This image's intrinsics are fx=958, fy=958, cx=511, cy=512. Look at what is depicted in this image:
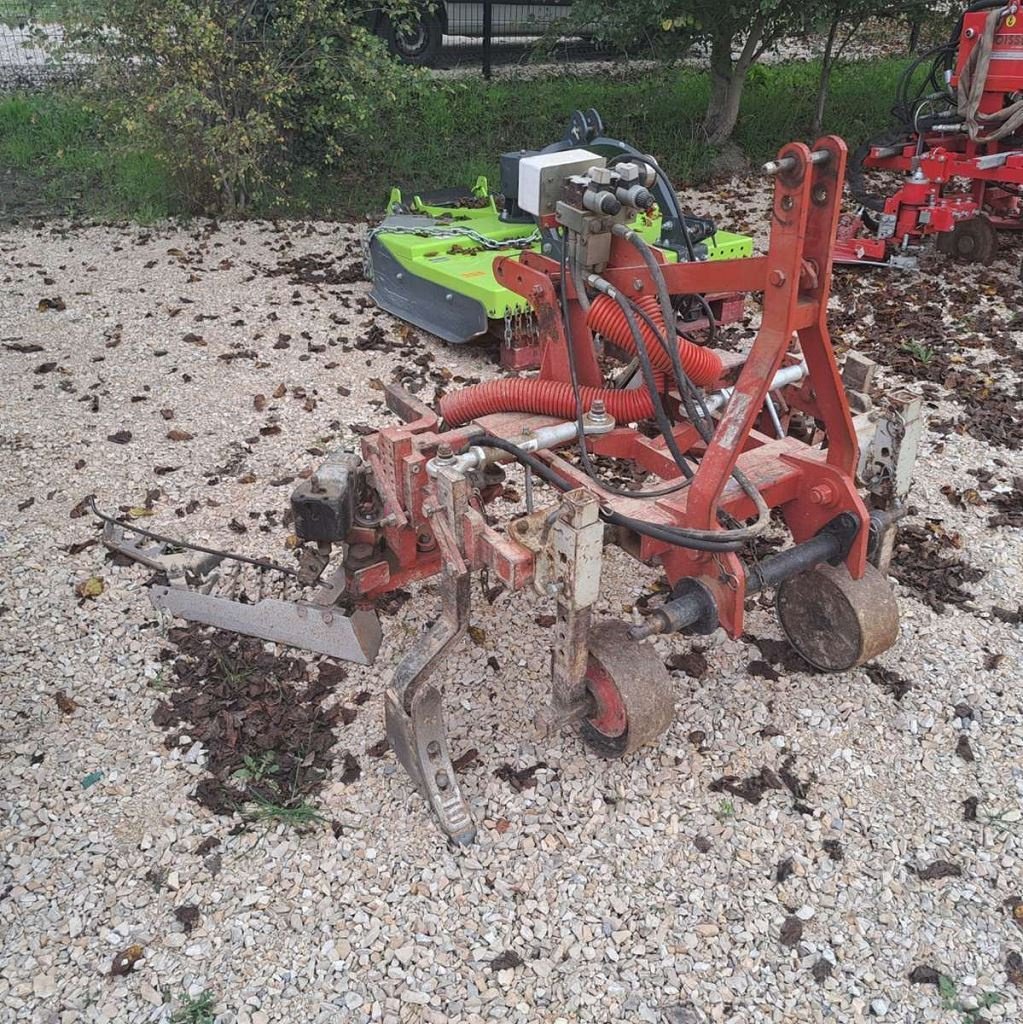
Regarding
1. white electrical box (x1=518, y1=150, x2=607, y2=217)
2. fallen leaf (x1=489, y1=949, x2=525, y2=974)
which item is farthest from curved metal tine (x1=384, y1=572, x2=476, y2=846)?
white electrical box (x1=518, y1=150, x2=607, y2=217)

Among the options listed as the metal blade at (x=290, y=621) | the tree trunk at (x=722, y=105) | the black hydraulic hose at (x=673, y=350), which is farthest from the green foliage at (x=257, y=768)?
the tree trunk at (x=722, y=105)

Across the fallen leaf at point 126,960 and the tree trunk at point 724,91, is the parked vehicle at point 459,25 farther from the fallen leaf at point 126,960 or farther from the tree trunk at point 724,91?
the fallen leaf at point 126,960

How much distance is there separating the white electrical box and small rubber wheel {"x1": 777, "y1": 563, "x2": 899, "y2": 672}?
4.99ft

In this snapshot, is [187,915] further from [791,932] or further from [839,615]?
[839,615]

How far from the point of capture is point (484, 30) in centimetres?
1247

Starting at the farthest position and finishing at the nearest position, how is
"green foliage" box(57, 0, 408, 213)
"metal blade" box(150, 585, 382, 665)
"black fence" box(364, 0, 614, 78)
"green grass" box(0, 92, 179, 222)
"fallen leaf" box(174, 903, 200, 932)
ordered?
"black fence" box(364, 0, 614, 78)
"green grass" box(0, 92, 179, 222)
"green foliage" box(57, 0, 408, 213)
"metal blade" box(150, 585, 382, 665)
"fallen leaf" box(174, 903, 200, 932)

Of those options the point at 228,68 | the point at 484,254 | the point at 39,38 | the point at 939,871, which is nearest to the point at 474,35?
the point at 228,68

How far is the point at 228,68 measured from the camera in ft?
25.2

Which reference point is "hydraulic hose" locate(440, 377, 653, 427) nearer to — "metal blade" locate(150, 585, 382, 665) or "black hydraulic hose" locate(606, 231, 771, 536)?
"black hydraulic hose" locate(606, 231, 771, 536)

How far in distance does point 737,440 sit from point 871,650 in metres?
1.02

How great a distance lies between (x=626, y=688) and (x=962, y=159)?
6.30 meters

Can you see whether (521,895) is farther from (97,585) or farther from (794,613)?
(97,585)

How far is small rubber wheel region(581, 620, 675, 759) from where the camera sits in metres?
2.77

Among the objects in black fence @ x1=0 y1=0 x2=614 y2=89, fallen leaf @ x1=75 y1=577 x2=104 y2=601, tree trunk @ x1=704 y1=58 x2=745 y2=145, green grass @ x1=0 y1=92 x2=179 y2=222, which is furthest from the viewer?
black fence @ x1=0 y1=0 x2=614 y2=89
